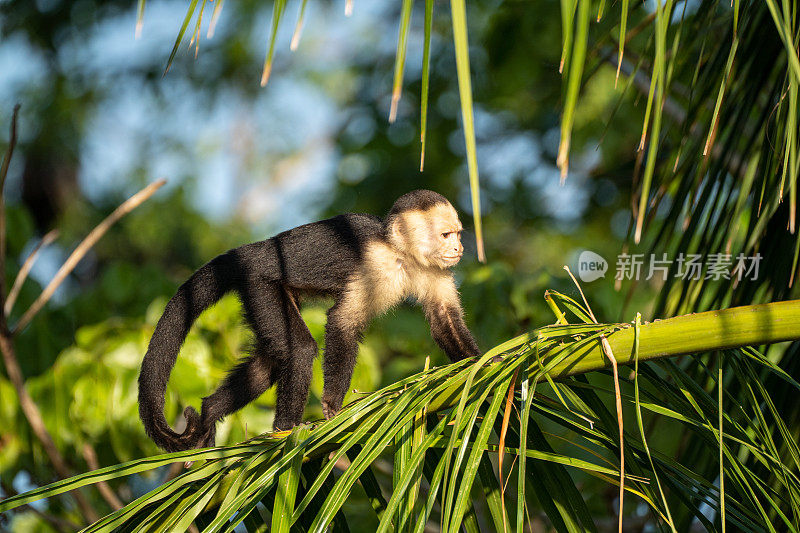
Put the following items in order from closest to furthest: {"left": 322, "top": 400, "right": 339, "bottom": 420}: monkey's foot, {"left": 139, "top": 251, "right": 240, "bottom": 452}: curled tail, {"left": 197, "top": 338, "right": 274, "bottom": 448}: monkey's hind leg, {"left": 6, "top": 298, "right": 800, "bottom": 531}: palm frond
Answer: {"left": 6, "top": 298, "right": 800, "bottom": 531}: palm frond < {"left": 139, "top": 251, "right": 240, "bottom": 452}: curled tail < {"left": 322, "top": 400, "right": 339, "bottom": 420}: monkey's foot < {"left": 197, "top": 338, "right": 274, "bottom": 448}: monkey's hind leg

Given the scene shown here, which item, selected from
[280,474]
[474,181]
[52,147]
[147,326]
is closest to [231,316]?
[147,326]

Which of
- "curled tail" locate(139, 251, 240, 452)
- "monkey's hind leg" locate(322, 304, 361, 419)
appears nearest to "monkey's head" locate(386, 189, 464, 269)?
"monkey's hind leg" locate(322, 304, 361, 419)

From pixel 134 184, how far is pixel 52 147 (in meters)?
1.02

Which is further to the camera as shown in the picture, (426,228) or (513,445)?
(426,228)

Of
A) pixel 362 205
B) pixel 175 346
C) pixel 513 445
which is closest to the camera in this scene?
pixel 513 445

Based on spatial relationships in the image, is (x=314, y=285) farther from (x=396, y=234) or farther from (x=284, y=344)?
(x=396, y=234)

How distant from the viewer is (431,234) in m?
2.46

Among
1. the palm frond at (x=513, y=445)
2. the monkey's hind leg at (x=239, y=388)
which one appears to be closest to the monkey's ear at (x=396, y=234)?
the monkey's hind leg at (x=239, y=388)

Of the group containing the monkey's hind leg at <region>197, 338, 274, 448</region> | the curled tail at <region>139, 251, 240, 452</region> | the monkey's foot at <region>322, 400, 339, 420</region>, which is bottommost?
the monkey's foot at <region>322, 400, 339, 420</region>

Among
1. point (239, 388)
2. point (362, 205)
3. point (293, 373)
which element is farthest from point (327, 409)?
point (362, 205)

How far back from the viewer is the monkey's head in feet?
Result: 7.94

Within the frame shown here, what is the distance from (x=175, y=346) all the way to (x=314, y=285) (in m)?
0.48

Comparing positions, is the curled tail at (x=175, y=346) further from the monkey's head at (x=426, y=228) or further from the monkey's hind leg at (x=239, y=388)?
the monkey's head at (x=426, y=228)

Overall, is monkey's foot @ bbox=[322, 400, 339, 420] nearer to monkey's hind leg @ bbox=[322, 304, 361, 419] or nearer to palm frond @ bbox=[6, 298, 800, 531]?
monkey's hind leg @ bbox=[322, 304, 361, 419]
